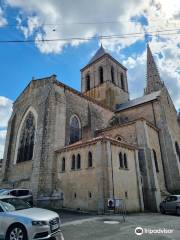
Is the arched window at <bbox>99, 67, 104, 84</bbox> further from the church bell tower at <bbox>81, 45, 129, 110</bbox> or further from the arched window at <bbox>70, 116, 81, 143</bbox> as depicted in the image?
the arched window at <bbox>70, 116, 81, 143</bbox>

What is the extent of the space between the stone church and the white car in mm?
6972

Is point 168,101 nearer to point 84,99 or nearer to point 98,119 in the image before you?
point 98,119

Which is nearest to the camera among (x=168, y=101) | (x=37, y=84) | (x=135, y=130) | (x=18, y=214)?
(x=18, y=214)

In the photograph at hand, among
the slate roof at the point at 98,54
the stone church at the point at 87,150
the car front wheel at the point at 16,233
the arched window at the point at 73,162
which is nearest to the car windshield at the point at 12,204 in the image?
the car front wheel at the point at 16,233

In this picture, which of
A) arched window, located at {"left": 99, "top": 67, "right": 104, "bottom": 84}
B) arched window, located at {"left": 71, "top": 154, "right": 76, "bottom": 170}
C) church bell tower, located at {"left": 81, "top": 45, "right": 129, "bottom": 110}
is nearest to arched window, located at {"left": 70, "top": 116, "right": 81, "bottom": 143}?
arched window, located at {"left": 71, "top": 154, "right": 76, "bottom": 170}

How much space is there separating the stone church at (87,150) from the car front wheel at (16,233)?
7495 mm

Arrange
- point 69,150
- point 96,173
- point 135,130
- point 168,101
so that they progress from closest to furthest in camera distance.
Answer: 1. point 96,173
2. point 69,150
3. point 135,130
4. point 168,101

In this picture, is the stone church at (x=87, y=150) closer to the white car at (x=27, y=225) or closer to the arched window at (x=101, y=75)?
the white car at (x=27, y=225)

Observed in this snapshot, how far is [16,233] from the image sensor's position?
5.61m

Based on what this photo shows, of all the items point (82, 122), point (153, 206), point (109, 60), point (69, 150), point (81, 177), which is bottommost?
point (153, 206)

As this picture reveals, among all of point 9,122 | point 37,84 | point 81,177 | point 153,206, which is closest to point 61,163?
point 81,177

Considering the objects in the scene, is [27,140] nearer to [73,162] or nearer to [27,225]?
[73,162]

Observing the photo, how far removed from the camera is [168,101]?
84.7 ft

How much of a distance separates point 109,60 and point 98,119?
50.5 feet
